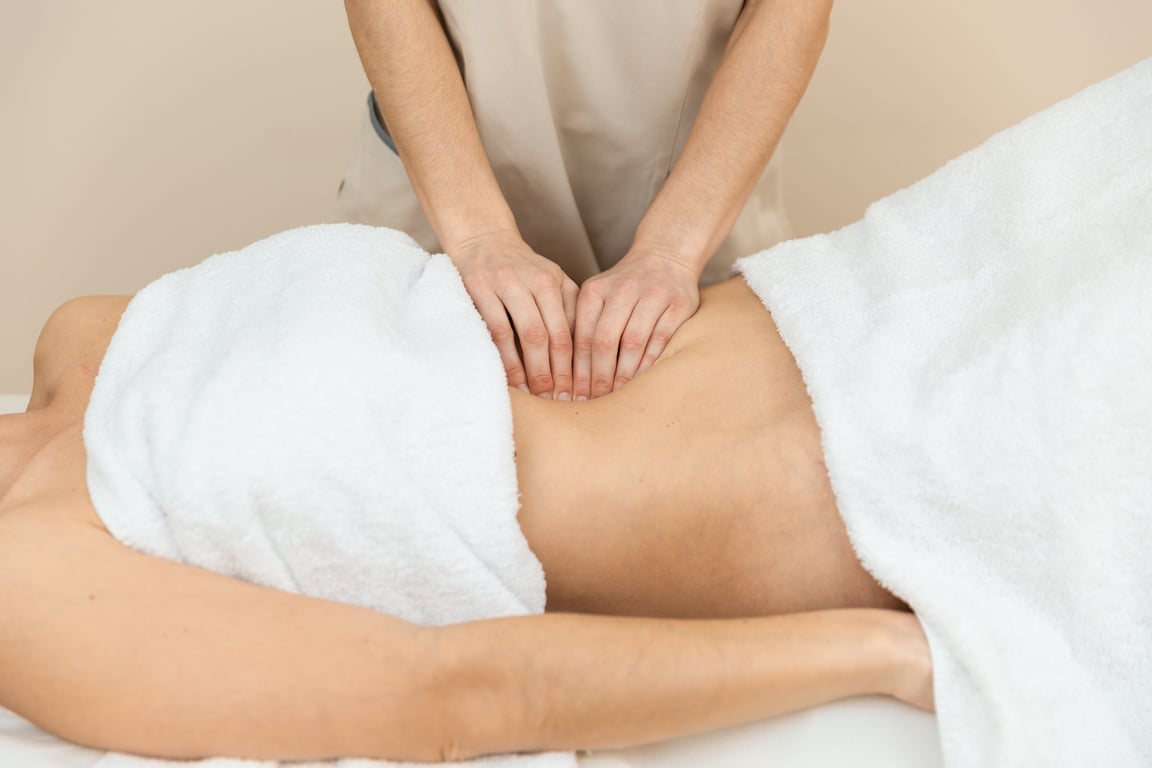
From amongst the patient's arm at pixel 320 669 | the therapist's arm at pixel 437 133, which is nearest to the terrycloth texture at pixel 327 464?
the patient's arm at pixel 320 669

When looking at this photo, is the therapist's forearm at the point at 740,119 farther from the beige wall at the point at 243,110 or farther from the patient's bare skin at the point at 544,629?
the beige wall at the point at 243,110

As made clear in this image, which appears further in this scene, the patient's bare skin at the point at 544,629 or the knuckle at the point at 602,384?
the knuckle at the point at 602,384

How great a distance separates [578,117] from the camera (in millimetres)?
1384

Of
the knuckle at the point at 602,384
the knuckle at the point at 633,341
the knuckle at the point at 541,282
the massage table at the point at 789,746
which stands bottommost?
the massage table at the point at 789,746

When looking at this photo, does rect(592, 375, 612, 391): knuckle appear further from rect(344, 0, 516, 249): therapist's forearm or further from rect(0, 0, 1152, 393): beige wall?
rect(0, 0, 1152, 393): beige wall

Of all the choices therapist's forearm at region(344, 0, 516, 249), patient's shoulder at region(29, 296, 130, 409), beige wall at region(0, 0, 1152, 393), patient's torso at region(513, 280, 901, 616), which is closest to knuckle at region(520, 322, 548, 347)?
patient's torso at region(513, 280, 901, 616)

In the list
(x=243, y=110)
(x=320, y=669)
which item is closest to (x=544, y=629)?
(x=320, y=669)

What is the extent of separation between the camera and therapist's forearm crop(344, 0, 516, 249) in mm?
1243

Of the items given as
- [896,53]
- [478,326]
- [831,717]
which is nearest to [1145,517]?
[831,717]

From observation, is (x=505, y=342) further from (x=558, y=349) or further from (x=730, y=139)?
(x=730, y=139)

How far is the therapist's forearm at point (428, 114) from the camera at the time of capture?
1243mm

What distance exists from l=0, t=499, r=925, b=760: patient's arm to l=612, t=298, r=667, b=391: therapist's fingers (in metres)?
0.31

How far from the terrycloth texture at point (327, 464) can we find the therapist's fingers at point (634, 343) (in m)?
0.17

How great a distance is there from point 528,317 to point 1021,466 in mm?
501
